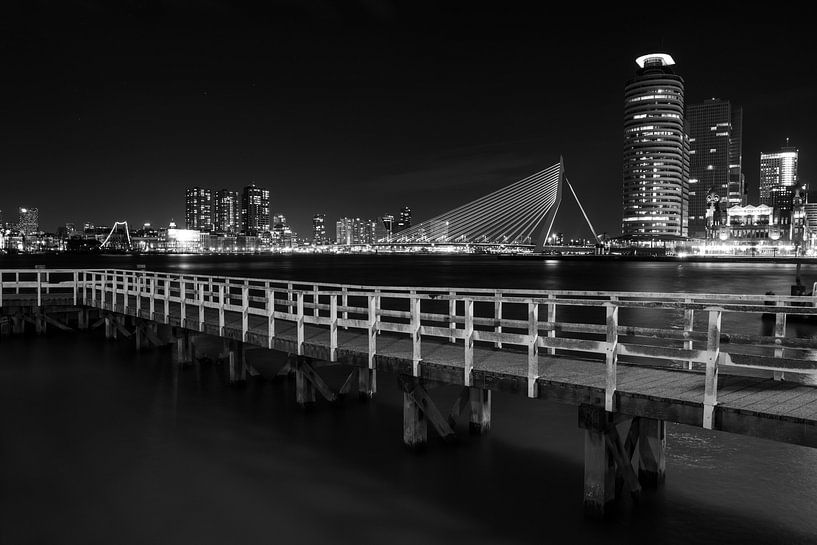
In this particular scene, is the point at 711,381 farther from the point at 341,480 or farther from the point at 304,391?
the point at 304,391

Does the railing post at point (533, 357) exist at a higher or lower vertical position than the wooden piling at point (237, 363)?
higher

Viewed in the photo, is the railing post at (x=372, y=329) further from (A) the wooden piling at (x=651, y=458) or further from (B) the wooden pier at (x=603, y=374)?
(A) the wooden piling at (x=651, y=458)

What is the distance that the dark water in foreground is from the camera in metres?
9.95

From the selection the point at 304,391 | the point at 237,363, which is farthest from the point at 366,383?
the point at 237,363

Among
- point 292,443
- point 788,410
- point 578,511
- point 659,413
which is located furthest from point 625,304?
point 292,443

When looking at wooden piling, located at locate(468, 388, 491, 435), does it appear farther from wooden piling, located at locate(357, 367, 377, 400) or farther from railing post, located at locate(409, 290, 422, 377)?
wooden piling, located at locate(357, 367, 377, 400)

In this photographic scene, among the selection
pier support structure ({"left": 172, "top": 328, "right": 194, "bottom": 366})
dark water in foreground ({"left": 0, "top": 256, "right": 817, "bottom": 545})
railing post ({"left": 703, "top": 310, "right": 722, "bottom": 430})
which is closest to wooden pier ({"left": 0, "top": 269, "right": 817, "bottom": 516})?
railing post ({"left": 703, "top": 310, "right": 722, "bottom": 430})

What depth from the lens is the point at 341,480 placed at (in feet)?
39.2

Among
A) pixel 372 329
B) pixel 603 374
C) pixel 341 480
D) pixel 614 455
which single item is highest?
pixel 372 329

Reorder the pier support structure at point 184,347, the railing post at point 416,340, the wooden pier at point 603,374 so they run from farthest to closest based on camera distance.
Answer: the pier support structure at point 184,347 < the railing post at point 416,340 < the wooden pier at point 603,374

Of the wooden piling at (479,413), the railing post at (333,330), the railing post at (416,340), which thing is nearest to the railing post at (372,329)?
the railing post at (333,330)

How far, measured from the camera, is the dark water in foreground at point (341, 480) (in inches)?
392

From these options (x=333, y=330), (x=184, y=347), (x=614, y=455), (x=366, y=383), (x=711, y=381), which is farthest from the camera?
(x=184, y=347)

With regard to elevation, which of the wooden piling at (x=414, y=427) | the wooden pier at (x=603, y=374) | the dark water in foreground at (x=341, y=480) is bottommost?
the dark water in foreground at (x=341, y=480)
